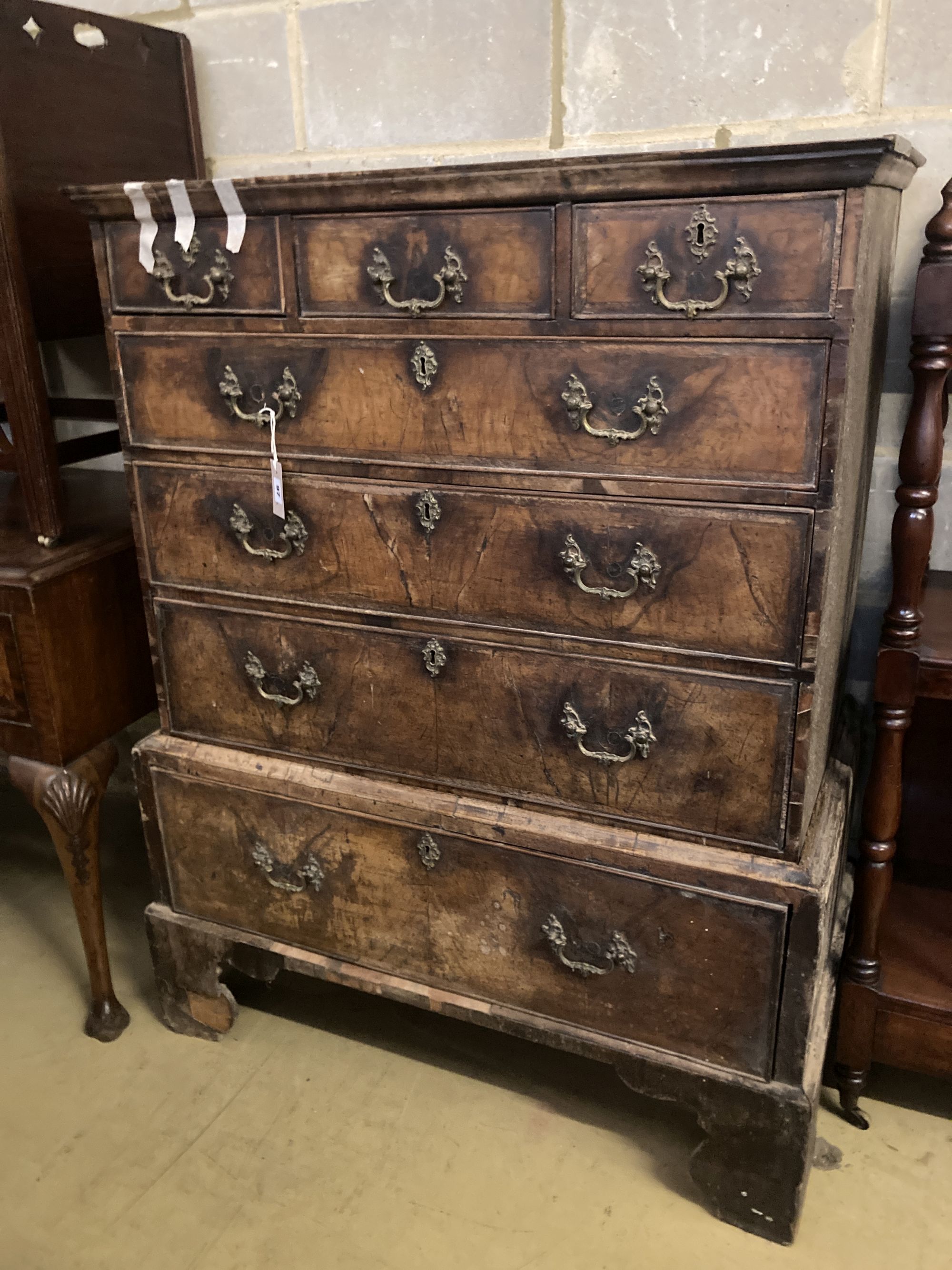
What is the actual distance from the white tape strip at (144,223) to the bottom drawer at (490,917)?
31.3 inches

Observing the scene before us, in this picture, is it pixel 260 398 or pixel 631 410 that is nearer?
pixel 631 410

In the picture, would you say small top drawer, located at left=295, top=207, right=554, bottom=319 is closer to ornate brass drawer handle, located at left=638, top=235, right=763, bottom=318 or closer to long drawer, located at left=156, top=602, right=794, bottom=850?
ornate brass drawer handle, located at left=638, top=235, right=763, bottom=318

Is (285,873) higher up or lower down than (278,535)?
lower down

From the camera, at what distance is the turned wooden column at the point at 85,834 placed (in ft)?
5.50

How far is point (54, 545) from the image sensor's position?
1.69 metres

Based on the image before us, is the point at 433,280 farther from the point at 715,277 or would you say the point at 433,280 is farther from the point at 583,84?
the point at 583,84

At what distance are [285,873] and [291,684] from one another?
1.06 ft

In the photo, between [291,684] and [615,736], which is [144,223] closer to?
[291,684]

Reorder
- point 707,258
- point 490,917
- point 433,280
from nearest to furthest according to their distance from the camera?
point 707,258 < point 433,280 < point 490,917

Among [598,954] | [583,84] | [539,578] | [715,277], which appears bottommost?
[598,954]

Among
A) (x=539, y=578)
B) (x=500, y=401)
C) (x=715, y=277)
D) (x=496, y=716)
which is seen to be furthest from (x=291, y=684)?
(x=715, y=277)

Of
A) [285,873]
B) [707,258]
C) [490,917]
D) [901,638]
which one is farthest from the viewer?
[285,873]

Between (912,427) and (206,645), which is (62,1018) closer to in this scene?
(206,645)

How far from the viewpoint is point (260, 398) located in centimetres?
140
